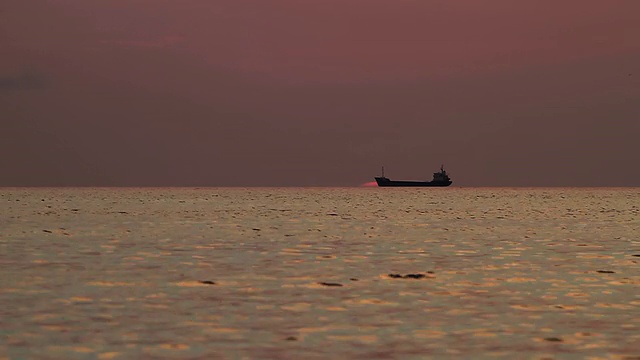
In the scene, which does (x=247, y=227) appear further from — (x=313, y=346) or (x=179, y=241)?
(x=313, y=346)

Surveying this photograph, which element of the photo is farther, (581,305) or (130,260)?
(130,260)

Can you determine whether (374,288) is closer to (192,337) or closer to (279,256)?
(192,337)

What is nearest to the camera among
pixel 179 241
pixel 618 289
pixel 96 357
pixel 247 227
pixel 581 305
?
pixel 96 357

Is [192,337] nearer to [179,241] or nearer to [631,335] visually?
[631,335]

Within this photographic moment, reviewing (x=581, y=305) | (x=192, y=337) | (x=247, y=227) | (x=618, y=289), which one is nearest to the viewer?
(x=192, y=337)

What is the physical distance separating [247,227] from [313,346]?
46.5 metres

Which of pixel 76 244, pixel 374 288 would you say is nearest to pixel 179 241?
pixel 76 244

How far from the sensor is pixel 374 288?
1035 inches

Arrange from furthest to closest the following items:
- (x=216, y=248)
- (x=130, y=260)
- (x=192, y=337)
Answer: (x=216, y=248)
(x=130, y=260)
(x=192, y=337)

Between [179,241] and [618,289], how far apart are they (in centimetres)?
2643

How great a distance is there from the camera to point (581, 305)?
23.0 meters

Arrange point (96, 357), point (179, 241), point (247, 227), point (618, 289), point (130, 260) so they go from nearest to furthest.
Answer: point (96, 357), point (618, 289), point (130, 260), point (179, 241), point (247, 227)

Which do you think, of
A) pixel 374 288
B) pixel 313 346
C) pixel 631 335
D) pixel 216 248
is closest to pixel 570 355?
pixel 631 335

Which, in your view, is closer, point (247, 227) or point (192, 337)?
point (192, 337)
